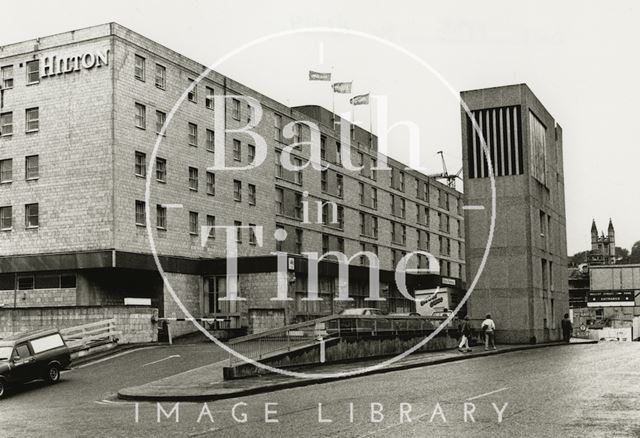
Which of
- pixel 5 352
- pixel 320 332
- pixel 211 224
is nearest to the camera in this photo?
pixel 5 352

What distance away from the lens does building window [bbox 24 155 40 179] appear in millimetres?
48875

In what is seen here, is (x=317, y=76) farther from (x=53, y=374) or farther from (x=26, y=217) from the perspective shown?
(x=53, y=374)

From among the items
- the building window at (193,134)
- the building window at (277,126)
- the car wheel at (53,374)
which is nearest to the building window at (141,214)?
the building window at (193,134)

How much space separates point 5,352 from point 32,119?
1089 inches

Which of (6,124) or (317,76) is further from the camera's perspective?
(317,76)

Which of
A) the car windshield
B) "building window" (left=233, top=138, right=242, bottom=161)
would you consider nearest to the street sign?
"building window" (left=233, top=138, right=242, bottom=161)

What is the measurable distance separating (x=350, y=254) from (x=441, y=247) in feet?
83.8

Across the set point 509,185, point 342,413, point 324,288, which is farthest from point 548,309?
point 342,413

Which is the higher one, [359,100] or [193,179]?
[359,100]

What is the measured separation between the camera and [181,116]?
53.3 metres

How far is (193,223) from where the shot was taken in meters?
54.0

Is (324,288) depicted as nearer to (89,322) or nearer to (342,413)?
(89,322)

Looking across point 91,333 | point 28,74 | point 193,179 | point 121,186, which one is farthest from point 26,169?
point 91,333

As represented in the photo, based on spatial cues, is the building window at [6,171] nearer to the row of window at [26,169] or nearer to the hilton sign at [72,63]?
the row of window at [26,169]
